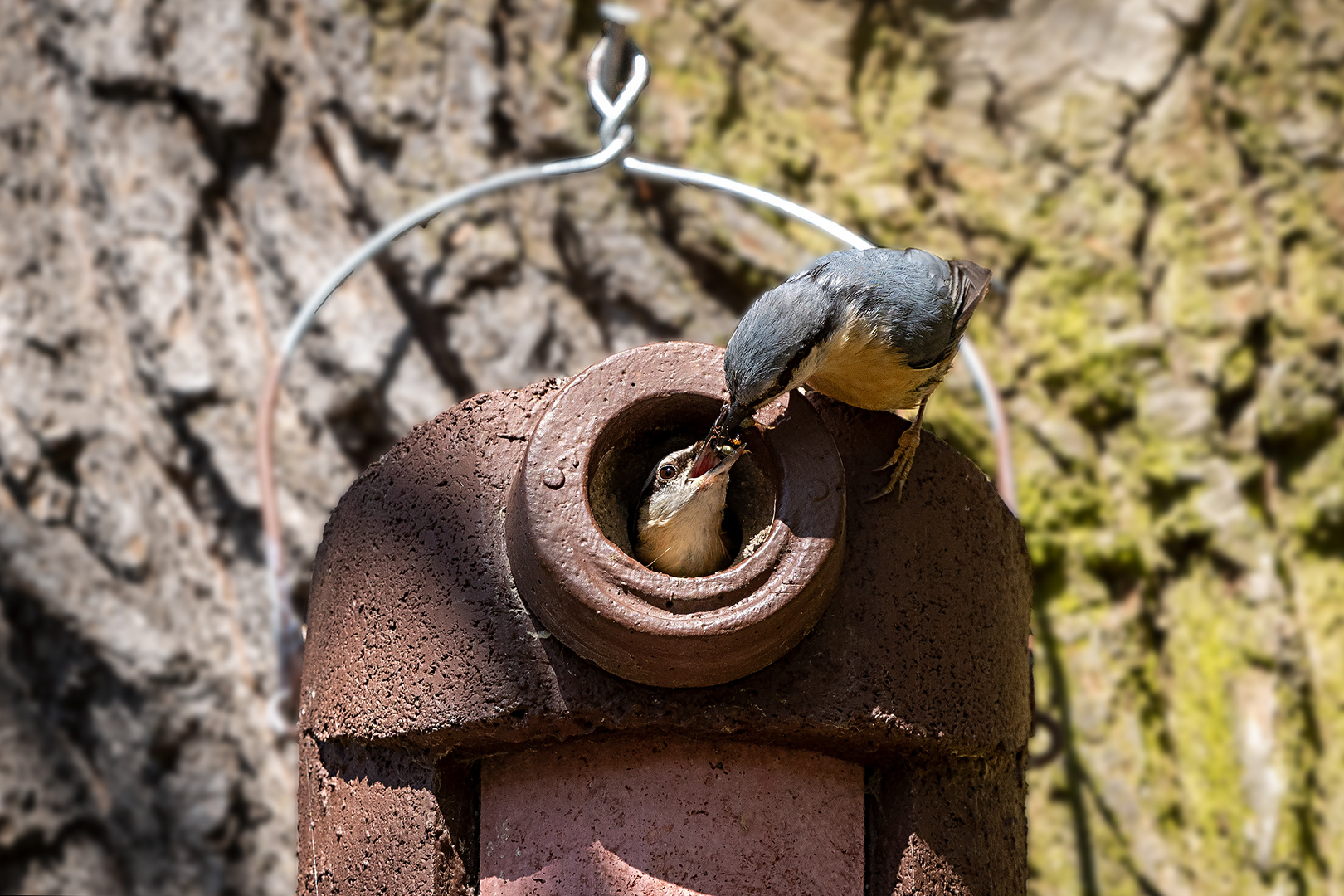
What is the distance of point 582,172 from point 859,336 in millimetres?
563

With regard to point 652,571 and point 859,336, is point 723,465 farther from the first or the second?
point 859,336

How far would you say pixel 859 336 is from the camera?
167cm

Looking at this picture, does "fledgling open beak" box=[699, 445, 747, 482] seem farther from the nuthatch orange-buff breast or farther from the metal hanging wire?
the metal hanging wire

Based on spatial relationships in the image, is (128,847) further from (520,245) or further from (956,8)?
(956,8)

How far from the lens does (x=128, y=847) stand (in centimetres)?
247

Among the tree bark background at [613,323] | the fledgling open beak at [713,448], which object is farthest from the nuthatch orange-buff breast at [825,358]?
the tree bark background at [613,323]

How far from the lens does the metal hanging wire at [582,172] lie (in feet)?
5.86

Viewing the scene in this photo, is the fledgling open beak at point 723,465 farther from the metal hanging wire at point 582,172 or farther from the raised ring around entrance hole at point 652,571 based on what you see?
the metal hanging wire at point 582,172

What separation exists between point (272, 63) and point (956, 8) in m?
1.68

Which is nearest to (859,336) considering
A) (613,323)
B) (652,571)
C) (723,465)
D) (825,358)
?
(825,358)

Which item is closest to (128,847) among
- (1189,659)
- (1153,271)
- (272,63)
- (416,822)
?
(416,822)

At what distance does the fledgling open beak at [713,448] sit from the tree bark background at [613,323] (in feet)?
4.29

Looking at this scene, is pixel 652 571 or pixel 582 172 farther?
pixel 582 172

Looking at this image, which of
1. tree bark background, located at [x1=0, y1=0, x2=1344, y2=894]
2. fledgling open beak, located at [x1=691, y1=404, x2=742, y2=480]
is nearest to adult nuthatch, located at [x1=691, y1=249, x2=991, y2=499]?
fledgling open beak, located at [x1=691, y1=404, x2=742, y2=480]
